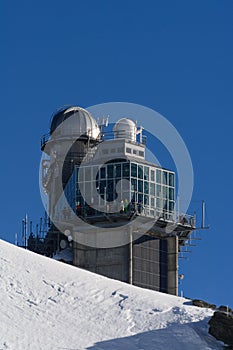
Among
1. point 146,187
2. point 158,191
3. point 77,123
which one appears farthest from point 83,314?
point 77,123

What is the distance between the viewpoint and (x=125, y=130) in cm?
9881

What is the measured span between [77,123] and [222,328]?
41.5m

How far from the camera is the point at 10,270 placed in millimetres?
69750

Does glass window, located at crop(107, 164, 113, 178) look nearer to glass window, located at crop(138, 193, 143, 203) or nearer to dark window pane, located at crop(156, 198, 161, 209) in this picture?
glass window, located at crop(138, 193, 143, 203)

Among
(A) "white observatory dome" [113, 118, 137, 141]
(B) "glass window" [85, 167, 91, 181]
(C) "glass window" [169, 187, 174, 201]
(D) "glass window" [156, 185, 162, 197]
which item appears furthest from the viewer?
(A) "white observatory dome" [113, 118, 137, 141]

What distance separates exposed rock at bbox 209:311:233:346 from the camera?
210 feet

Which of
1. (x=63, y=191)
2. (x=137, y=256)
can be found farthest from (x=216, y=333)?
(x=63, y=191)

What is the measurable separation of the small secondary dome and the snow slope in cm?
3166

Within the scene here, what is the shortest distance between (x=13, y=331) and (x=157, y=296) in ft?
32.8

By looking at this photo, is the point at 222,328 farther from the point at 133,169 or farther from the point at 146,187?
the point at 146,187

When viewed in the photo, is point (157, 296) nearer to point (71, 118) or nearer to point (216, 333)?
point (216, 333)

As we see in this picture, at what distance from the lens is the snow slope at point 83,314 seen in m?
63.0

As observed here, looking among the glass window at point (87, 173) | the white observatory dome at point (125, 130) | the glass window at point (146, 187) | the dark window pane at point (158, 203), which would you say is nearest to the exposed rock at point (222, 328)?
the glass window at point (146, 187)

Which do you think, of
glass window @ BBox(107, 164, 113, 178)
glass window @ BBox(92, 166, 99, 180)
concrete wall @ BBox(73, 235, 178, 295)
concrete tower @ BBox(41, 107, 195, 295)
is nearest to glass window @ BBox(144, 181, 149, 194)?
concrete tower @ BBox(41, 107, 195, 295)
